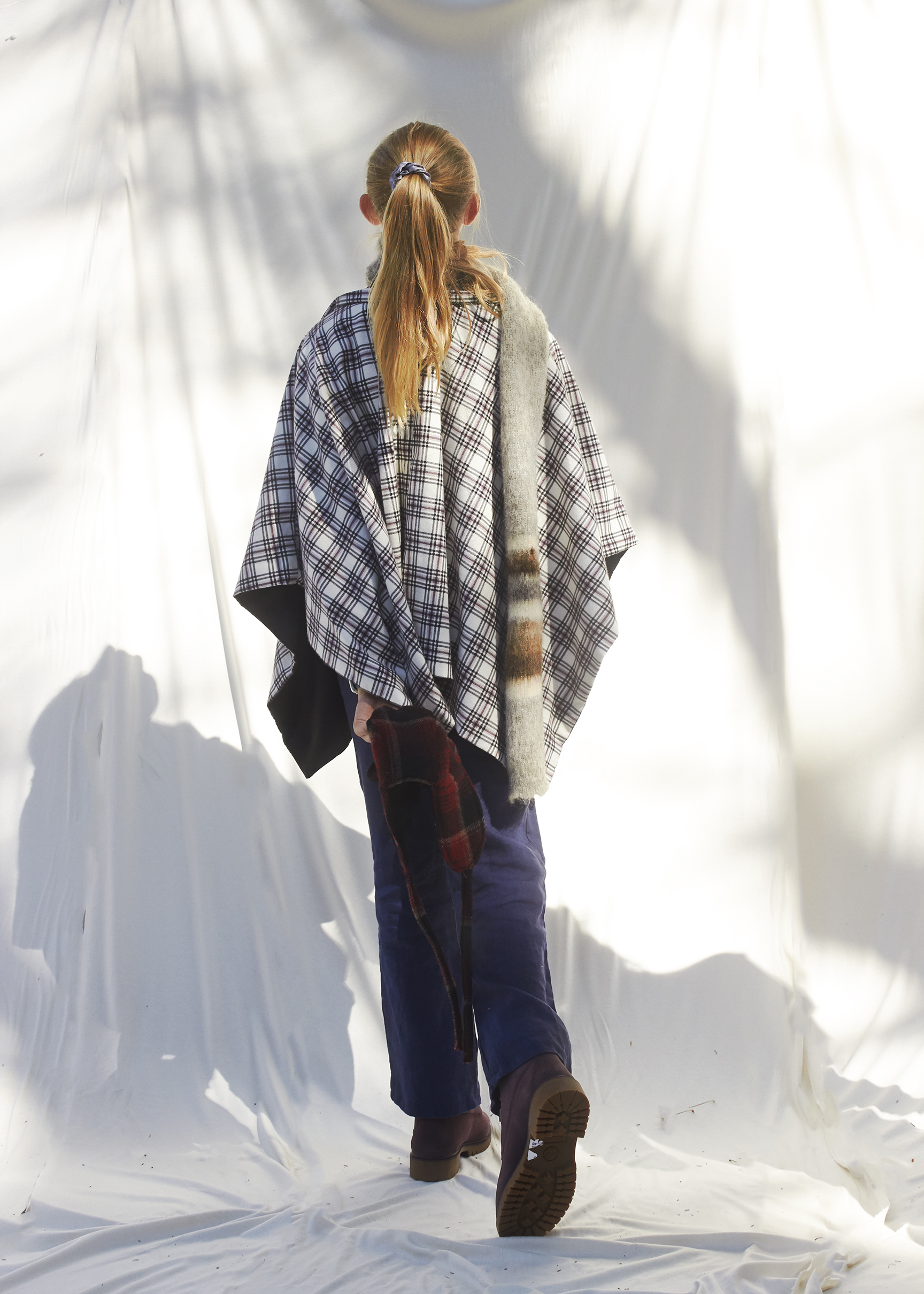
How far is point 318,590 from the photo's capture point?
1.25 m

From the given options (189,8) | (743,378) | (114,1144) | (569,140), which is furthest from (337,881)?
(189,8)

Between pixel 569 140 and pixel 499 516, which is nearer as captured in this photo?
pixel 499 516

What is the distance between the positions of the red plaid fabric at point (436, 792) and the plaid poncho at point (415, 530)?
3cm

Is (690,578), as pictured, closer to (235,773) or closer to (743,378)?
(743,378)

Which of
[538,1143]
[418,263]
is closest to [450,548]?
[418,263]

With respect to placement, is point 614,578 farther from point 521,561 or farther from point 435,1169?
point 435,1169

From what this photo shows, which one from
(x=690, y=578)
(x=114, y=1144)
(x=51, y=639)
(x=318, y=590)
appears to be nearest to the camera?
(x=318, y=590)

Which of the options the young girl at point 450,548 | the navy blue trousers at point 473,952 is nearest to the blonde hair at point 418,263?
the young girl at point 450,548

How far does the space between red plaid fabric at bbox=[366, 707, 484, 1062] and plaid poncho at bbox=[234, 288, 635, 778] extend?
0.03 meters

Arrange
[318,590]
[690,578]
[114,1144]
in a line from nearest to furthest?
[318,590] < [114,1144] < [690,578]

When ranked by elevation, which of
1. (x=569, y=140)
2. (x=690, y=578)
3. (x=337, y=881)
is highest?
(x=569, y=140)

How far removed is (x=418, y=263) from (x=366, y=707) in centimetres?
50

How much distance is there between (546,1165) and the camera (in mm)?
1125

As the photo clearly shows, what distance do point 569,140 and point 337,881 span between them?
4.64ft
